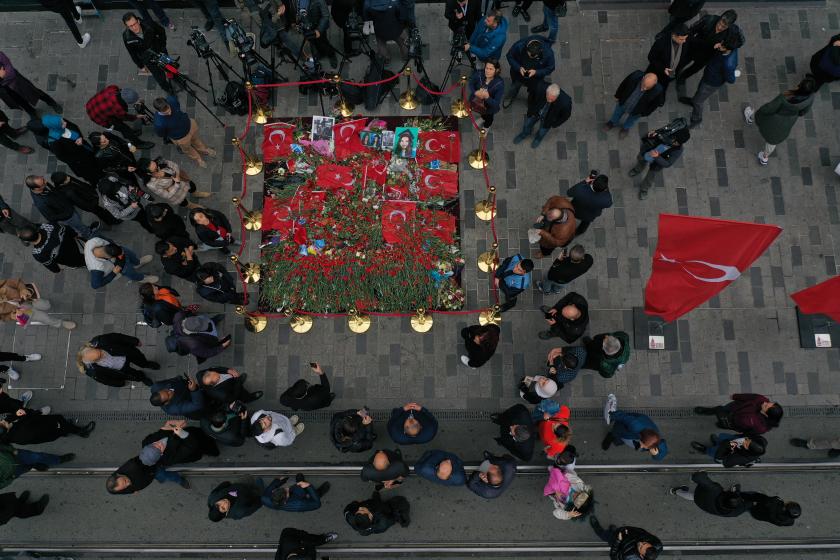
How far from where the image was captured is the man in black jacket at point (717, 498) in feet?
25.3

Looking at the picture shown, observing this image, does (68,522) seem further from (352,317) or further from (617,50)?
(617,50)

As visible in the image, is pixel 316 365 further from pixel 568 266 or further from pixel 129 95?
pixel 129 95

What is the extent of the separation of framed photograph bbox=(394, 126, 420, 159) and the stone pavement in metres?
0.78

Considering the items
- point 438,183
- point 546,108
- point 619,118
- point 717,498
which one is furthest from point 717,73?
point 717,498

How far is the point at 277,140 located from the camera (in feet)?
35.2

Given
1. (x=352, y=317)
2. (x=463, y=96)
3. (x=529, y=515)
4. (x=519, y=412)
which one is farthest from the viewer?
(x=463, y=96)

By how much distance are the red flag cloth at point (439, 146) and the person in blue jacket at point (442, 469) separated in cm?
590

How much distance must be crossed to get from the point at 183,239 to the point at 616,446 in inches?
339

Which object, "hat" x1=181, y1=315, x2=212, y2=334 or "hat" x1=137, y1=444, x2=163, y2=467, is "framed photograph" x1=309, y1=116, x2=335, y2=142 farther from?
"hat" x1=137, y1=444, x2=163, y2=467

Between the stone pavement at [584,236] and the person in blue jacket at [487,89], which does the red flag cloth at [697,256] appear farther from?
the person in blue jacket at [487,89]

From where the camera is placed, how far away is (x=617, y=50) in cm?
1119

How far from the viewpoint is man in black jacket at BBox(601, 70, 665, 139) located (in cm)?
898

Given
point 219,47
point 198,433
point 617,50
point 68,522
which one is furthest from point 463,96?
point 68,522

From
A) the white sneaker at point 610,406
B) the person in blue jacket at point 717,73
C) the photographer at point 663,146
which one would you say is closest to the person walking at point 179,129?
the photographer at point 663,146
